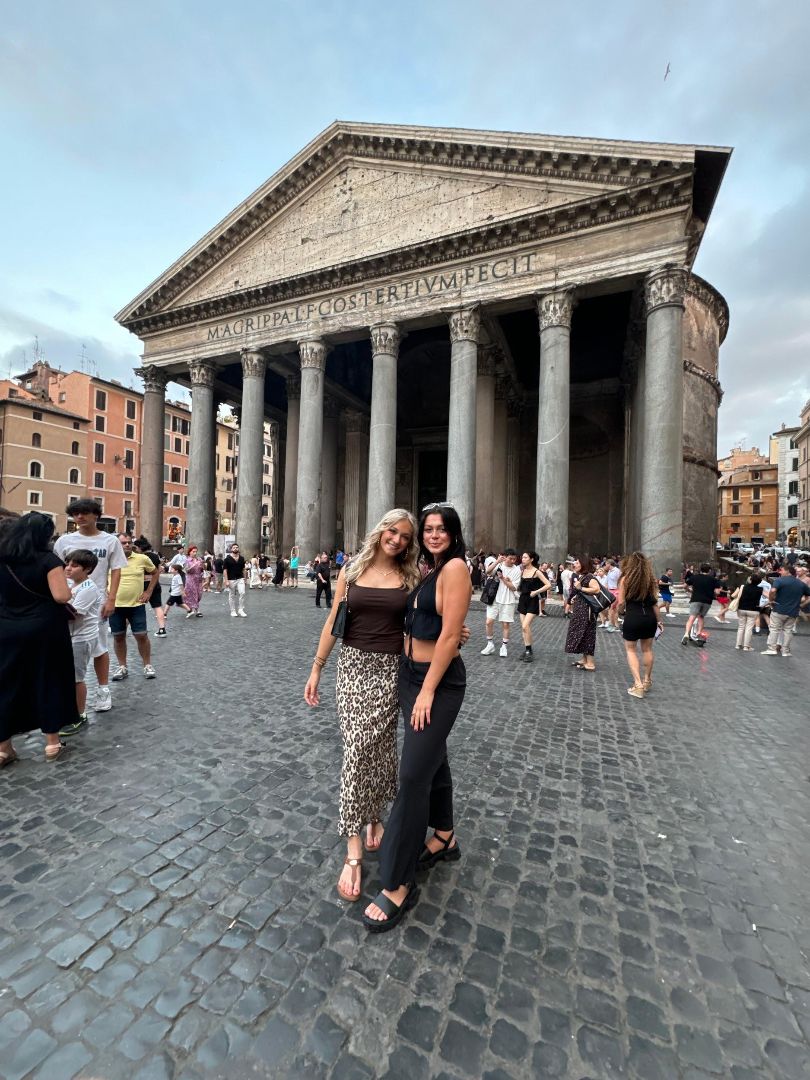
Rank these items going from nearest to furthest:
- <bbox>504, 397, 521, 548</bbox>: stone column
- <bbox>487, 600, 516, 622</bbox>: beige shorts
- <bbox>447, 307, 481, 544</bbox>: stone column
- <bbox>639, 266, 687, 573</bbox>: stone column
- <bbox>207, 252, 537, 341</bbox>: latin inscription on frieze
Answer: <bbox>487, 600, 516, 622</bbox>: beige shorts, <bbox>639, 266, 687, 573</bbox>: stone column, <bbox>207, 252, 537, 341</bbox>: latin inscription on frieze, <bbox>447, 307, 481, 544</bbox>: stone column, <bbox>504, 397, 521, 548</bbox>: stone column

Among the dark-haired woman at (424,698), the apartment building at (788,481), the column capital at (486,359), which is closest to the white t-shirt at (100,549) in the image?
the dark-haired woman at (424,698)

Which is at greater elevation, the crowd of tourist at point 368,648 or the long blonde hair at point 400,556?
the long blonde hair at point 400,556

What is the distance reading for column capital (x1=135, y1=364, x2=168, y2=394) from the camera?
23297 mm

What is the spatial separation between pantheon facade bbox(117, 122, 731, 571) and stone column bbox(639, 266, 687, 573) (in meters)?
0.06

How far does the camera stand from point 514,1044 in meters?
1.62

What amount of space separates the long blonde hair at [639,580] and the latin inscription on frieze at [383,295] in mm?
13450

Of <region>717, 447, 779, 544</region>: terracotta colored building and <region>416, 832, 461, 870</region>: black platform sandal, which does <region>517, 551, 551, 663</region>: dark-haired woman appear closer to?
<region>416, 832, 461, 870</region>: black platform sandal

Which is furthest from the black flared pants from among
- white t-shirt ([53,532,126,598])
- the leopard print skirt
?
white t-shirt ([53,532,126,598])

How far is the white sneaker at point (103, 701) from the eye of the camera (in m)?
4.77

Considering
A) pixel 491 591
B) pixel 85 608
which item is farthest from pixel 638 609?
pixel 85 608

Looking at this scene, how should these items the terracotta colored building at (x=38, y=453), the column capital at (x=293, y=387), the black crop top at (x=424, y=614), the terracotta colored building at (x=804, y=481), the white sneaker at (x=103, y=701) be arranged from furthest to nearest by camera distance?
the terracotta colored building at (x=804, y=481), the terracotta colored building at (x=38, y=453), the column capital at (x=293, y=387), the white sneaker at (x=103, y=701), the black crop top at (x=424, y=614)

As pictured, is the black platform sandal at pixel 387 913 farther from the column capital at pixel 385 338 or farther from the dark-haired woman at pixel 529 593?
the column capital at pixel 385 338

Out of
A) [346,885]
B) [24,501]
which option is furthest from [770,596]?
[24,501]

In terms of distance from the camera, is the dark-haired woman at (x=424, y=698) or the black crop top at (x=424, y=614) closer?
the dark-haired woman at (x=424, y=698)
